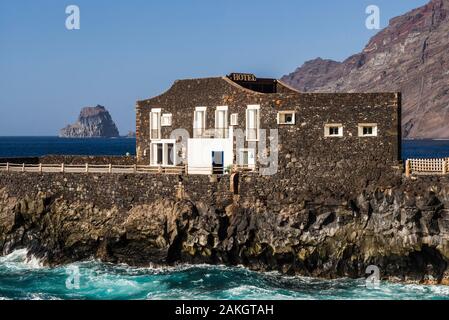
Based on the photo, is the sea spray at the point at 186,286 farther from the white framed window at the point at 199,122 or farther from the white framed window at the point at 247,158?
the white framed window at the point at 199,122

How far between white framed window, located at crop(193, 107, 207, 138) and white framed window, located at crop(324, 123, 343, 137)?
10491 mm

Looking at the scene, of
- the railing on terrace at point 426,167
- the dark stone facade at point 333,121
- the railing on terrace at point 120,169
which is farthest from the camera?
the railing on terrace at point 120,169

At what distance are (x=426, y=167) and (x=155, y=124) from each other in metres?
22.3

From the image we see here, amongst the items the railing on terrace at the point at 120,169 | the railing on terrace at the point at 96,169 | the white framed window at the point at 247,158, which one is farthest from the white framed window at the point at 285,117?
the railing on terrace at the point at 96,169

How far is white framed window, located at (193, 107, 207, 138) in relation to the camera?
61781 millimetres

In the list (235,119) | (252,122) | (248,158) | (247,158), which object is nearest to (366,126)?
(252,122)

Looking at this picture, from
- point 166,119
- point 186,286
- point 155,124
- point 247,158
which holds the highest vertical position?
point 166,119

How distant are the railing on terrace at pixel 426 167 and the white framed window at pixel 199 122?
15.9 metres

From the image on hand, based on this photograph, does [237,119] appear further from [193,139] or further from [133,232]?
[133,232]

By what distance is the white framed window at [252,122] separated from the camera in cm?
5756

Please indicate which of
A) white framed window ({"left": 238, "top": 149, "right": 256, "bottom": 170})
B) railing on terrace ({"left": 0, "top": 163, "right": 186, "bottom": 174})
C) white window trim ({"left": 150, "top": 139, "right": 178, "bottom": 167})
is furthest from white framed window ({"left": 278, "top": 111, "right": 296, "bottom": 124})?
white window trim ({"left": 150, "top": 139, "right": 178, "bottom": 167})

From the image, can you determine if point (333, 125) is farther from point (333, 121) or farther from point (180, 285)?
point (180, 285)

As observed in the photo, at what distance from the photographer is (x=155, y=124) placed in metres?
65.6
